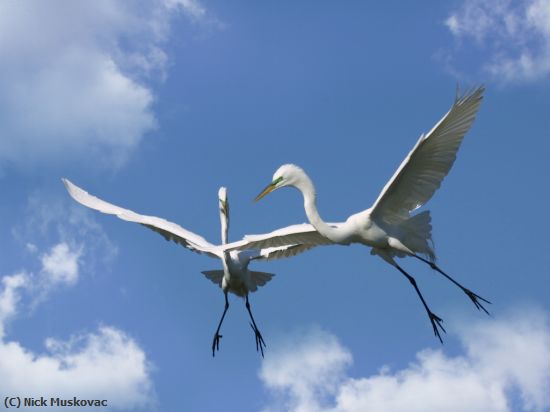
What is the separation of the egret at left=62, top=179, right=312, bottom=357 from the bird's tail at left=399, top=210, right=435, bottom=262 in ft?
7.63

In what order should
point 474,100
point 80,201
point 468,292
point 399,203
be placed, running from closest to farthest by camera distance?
point 474,100 → point 399,203 → point 468,292 → point 80,201

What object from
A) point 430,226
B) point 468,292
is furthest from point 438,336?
point 430,226

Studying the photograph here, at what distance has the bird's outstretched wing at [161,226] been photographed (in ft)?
49.9

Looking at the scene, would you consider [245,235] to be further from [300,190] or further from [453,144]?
[453,144]

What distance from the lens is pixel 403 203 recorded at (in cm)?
1250

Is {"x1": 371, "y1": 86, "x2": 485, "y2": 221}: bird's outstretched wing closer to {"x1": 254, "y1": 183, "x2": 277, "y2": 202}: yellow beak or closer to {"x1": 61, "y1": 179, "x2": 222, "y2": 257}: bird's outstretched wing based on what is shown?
{"x1": 254, "y1": 183, "x2": 277, "y2": 202}: yellow beak

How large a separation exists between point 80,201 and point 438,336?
281 inches

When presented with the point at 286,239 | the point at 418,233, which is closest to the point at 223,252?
the point at 286,239

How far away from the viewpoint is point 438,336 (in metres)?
13.3

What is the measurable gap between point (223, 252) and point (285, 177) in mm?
3115

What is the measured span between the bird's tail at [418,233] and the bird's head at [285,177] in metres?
1.64

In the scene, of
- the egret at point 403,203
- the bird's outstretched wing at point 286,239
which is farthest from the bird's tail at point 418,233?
the bird's outstretched wing at point 286,239

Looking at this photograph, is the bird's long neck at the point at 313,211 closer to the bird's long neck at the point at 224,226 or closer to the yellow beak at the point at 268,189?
the yellow beak at the point at 268,189

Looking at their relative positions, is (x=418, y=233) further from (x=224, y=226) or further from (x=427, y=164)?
(x=224, y=226)
